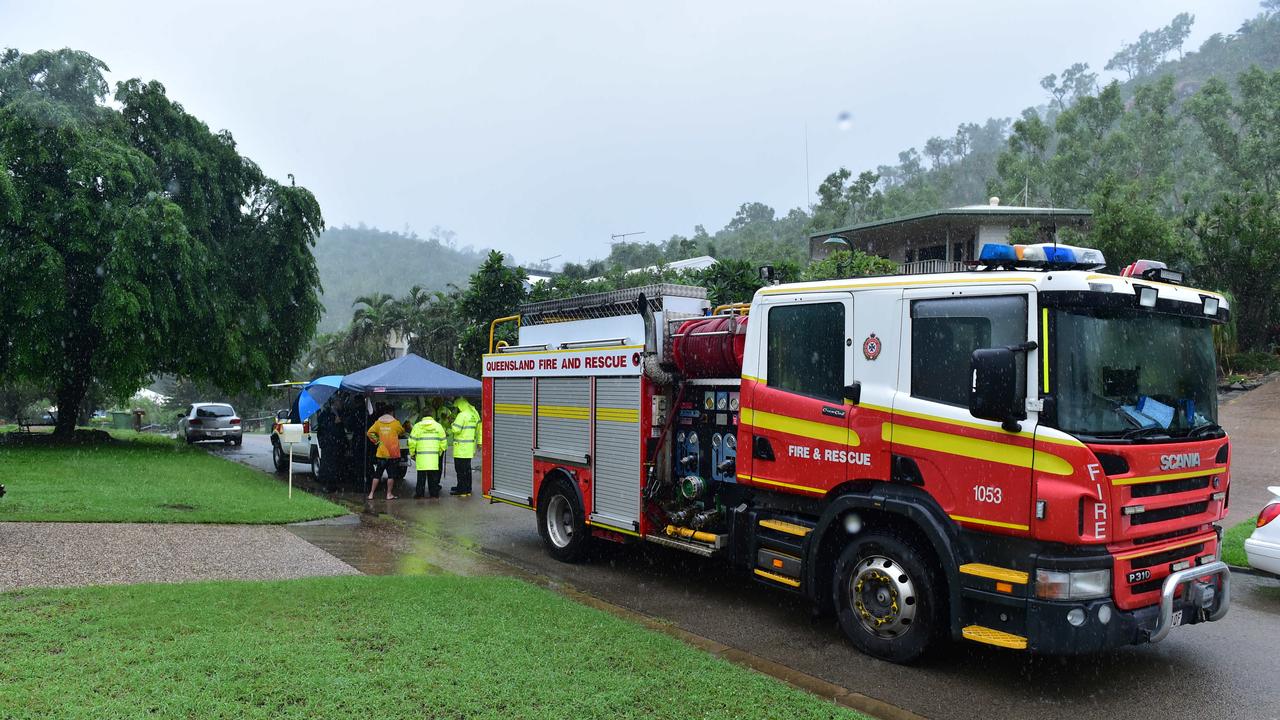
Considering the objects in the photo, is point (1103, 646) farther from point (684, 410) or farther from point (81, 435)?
point (81, 435)

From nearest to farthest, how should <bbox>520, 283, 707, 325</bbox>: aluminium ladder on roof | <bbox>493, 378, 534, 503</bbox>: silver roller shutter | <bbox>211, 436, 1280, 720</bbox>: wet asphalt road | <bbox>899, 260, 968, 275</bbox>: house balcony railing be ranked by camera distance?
<bbox>211, 436, 1280, 720</bbox>: wet asphalt road
<bbox>520, 283, 707, 325</bbox>: aluminium ladder on roof
<bbox>493, 378, 534, 503</bbox>: silver roller shutter
<bbox>899, 260, 968, 275</bbox>: house balcony railing

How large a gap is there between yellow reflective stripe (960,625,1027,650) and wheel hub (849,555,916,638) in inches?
19.0

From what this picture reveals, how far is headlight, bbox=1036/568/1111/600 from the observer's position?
5.14m

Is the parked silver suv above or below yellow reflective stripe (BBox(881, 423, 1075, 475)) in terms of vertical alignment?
below

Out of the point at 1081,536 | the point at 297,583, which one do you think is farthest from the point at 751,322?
the point at 297,583

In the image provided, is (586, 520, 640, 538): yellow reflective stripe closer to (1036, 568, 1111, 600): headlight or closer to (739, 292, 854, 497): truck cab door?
(739, 292, 854, 497): truck cab door

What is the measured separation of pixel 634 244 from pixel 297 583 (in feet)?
201

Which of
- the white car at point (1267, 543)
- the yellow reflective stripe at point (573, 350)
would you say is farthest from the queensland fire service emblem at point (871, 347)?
the white car at point (1267, 543)

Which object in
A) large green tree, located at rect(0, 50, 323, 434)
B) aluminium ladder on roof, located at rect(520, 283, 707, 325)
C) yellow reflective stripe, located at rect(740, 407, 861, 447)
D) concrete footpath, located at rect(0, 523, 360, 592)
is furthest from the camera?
large green tree, located at rect(0, 50, 323, 434)

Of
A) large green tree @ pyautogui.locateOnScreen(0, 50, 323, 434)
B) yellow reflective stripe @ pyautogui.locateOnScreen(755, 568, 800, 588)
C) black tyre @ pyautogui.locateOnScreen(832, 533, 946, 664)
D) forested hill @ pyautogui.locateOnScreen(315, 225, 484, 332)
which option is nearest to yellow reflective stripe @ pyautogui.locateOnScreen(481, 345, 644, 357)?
yellow reflective stripe @ pyautogui.locateOnScreen(755, 568, 800, 588)

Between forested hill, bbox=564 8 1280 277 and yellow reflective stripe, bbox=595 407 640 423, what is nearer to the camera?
yellow reflective stripe, bbox=595 407 640 423

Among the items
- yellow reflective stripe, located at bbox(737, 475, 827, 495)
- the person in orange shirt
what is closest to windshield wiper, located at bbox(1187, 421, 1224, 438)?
yellow reflective stripe, located at bbox(737, 475, 827, 495)

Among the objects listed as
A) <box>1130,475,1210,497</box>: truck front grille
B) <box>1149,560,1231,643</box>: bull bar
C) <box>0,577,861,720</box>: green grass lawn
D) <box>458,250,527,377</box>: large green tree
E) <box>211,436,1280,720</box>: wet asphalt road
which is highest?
<box>458,250,527,377</box>: large green tree

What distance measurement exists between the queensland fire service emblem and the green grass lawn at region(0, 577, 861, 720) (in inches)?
91.9
